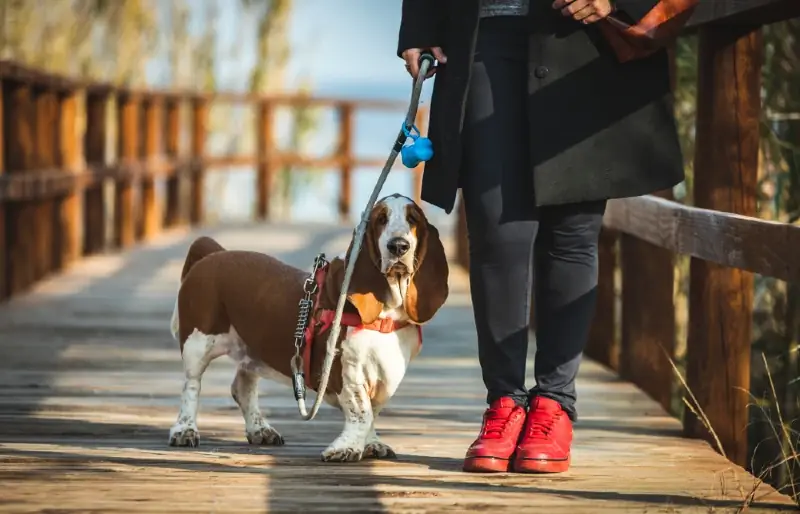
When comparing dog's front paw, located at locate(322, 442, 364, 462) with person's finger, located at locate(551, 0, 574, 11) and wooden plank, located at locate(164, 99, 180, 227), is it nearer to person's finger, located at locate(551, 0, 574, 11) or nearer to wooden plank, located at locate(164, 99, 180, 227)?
person's finger, located at locate(551, 0, 574, 11)

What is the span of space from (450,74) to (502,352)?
0.64 m

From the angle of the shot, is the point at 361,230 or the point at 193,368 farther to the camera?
the point at 193,368

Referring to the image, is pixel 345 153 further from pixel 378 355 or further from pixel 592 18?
pixel 592 18

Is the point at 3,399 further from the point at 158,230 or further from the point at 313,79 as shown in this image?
the point at 313,79

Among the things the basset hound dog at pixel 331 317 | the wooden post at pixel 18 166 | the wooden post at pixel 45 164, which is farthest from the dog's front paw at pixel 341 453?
the wooden post at pixel 45 164

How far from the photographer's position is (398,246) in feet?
11.2

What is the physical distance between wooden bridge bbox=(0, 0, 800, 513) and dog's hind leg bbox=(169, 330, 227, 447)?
0.07m

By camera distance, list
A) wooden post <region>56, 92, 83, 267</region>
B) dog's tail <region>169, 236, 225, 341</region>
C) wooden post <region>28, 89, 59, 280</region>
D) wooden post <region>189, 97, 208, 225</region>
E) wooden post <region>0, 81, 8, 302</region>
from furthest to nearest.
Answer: wooden post <region>189, 97, 208, 225</region>
wooden post <region>56, 92, 83, 267</region>
wooden post <region>28, 89, 59, 280</region>
wooden post <region>0, 81, 8, 302</region>
dog's tail <region>169, 236, 225, 341</region>

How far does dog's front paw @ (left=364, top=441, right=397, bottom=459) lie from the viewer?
3697 mm

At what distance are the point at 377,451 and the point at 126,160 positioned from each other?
23.5 ft

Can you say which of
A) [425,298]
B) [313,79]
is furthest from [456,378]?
[313,79]

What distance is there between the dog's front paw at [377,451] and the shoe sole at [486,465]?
0.82ft

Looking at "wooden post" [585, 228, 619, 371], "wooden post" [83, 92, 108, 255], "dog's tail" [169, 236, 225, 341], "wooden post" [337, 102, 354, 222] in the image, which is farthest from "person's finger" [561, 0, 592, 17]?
"wooden post" [337, 102, 354, 222]

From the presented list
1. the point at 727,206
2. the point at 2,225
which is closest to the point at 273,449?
the point at 727,206
